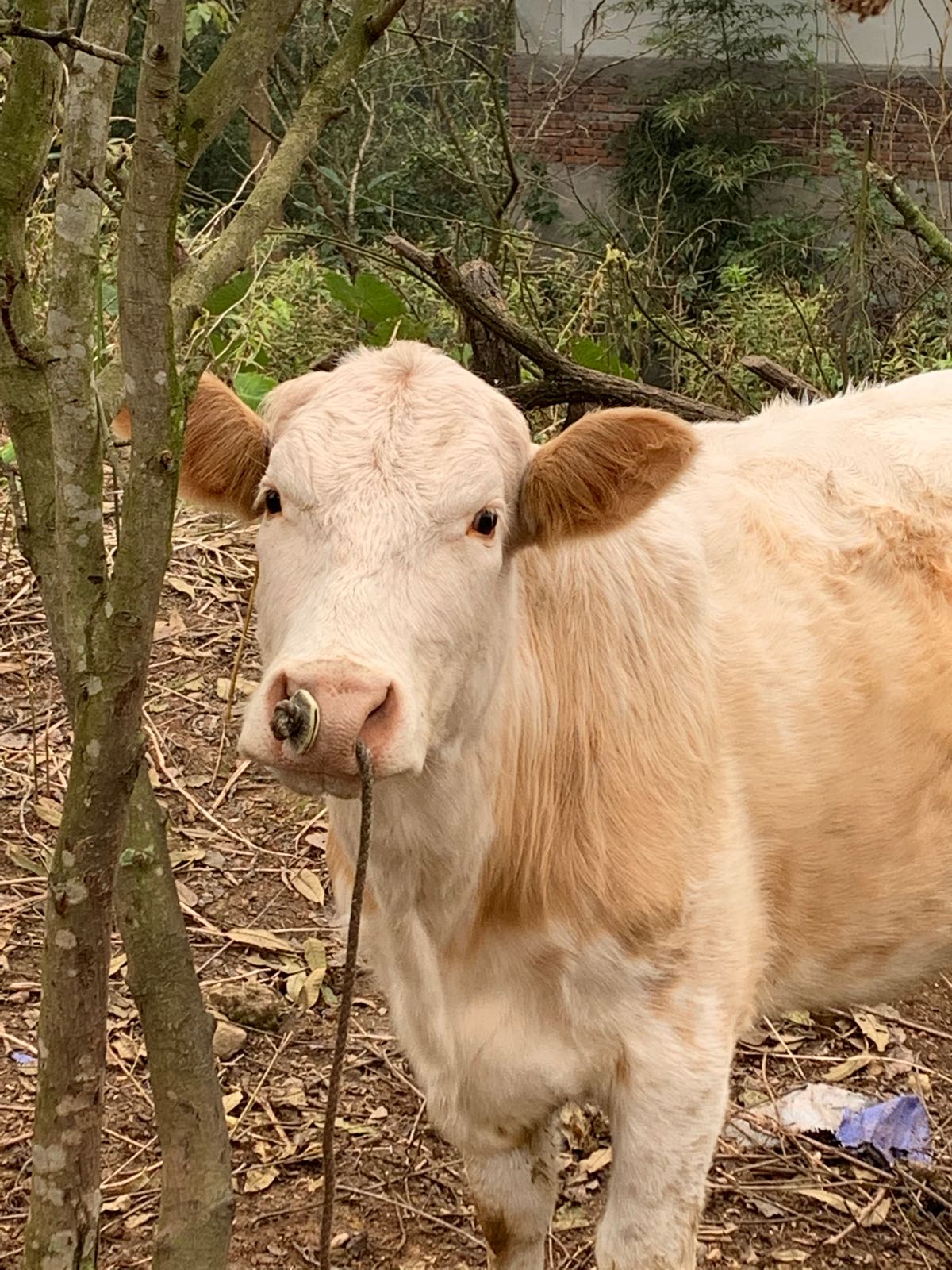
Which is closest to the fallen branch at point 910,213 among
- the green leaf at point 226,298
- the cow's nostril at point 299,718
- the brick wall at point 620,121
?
the green leaf at point 226,298

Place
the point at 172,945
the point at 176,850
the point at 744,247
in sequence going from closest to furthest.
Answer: the point at 172,945, the point at 176,850, the point at 744,247

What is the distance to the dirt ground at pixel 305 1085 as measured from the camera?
3.15m

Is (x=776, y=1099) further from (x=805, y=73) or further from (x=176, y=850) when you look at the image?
(x=805, y=73)

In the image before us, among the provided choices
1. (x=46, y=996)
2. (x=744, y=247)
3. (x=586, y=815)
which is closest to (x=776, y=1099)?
(x=586, y=815)

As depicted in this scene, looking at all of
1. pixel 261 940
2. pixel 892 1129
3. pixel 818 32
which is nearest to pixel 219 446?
pixel 261 940

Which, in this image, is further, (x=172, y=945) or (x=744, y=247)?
(x=744, y=247)

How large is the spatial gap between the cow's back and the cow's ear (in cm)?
51

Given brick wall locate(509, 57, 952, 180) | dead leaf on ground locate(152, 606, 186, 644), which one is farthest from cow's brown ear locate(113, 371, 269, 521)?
brick wall locate(509, 57, 952, 180)

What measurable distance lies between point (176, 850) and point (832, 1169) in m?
2.18

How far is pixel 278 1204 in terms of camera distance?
314cm

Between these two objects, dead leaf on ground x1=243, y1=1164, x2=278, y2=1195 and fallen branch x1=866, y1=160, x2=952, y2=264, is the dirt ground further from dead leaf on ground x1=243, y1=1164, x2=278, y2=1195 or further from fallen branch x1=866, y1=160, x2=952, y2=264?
fallen branch x1=866, y1=160, x2=952, y2=264

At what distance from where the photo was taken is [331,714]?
1.70 m

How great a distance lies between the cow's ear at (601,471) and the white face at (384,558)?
0.18 feet

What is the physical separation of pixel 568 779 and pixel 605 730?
0.38 feet
